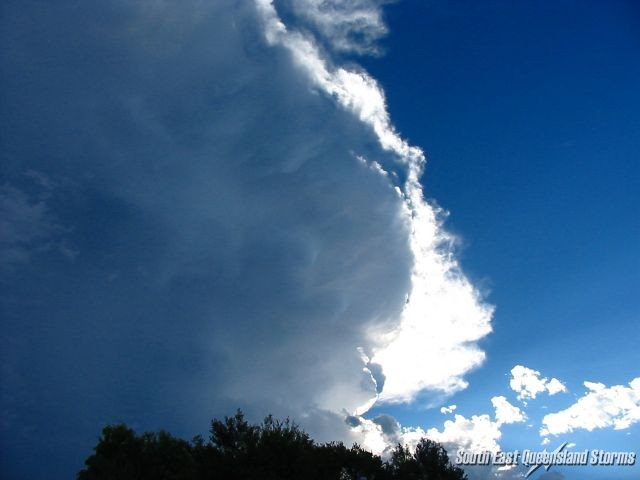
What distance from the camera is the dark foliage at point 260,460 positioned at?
40.2 metres

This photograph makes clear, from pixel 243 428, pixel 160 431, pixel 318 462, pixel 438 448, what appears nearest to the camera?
pixel 318 462

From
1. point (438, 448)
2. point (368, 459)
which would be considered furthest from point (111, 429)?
point (438, 448)

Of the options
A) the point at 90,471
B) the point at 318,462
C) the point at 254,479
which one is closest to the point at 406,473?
the point at 318,462

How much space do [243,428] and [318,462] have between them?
9104 millimetres

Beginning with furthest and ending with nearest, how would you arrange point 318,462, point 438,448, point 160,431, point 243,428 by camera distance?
point 160,431
point 438,448
point 243,428
point 318,462

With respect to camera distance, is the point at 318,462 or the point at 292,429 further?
the point at 292,429

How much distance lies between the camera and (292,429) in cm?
4556

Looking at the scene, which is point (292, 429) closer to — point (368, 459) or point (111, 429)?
point (368, 459)

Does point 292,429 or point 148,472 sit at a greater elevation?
point 292,429

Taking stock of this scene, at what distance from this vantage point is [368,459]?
45.0m

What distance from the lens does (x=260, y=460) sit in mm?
40625

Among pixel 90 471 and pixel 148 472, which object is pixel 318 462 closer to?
pixel 148 472

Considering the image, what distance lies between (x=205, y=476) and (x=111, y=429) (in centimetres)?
1833

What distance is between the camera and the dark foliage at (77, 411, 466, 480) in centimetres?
4025
